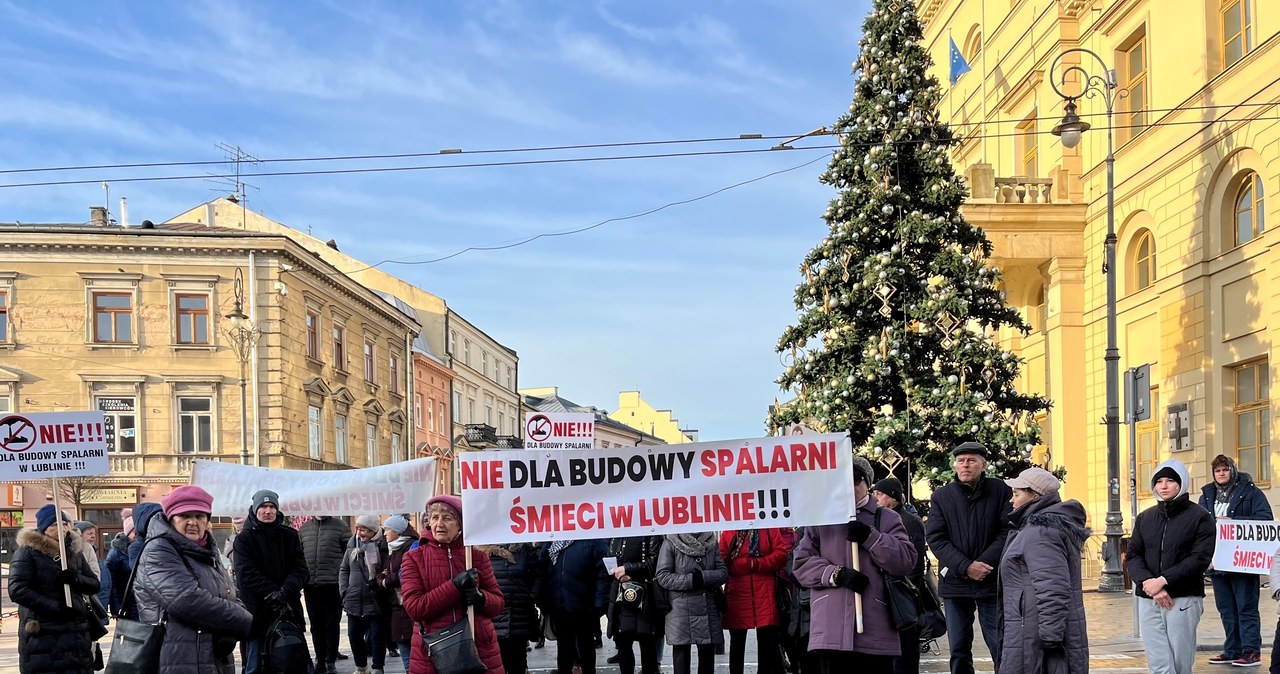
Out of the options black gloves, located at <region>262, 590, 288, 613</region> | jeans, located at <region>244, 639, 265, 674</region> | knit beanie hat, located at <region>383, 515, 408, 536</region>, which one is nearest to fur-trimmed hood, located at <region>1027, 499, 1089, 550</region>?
black gloves, located at <region>262, 590, 288, 613</region>

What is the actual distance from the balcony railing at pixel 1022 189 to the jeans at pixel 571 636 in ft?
64.2

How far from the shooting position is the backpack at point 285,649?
973 cm

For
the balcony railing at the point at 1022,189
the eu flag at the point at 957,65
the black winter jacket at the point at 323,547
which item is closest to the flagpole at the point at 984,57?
the eu flag at the point at 957,65

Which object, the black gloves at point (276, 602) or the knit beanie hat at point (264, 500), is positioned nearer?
the black gloves at point (276, 602)

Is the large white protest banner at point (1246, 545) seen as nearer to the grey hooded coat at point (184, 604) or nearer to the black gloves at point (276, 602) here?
the black gloves at point (276, 602)

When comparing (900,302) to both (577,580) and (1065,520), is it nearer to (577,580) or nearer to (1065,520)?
(577,580)

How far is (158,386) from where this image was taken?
43312 millimetres

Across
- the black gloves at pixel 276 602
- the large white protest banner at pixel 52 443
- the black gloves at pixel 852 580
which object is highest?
the large white protest banner at pixel 52 443

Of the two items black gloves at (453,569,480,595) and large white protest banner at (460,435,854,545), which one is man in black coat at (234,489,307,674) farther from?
black gloves at (453,569,480,595)

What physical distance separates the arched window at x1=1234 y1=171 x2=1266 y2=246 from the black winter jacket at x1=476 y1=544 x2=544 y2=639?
16.5 meters

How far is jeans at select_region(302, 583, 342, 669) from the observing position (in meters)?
13.4

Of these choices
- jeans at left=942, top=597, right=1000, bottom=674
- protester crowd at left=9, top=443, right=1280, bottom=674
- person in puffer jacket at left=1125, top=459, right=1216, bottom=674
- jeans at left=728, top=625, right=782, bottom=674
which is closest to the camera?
protester crowd at left=9, top=443, right=1280, bottom=674

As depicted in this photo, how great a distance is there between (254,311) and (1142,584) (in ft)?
125

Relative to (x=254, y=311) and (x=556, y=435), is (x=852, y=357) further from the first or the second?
(x=254, y=311)
